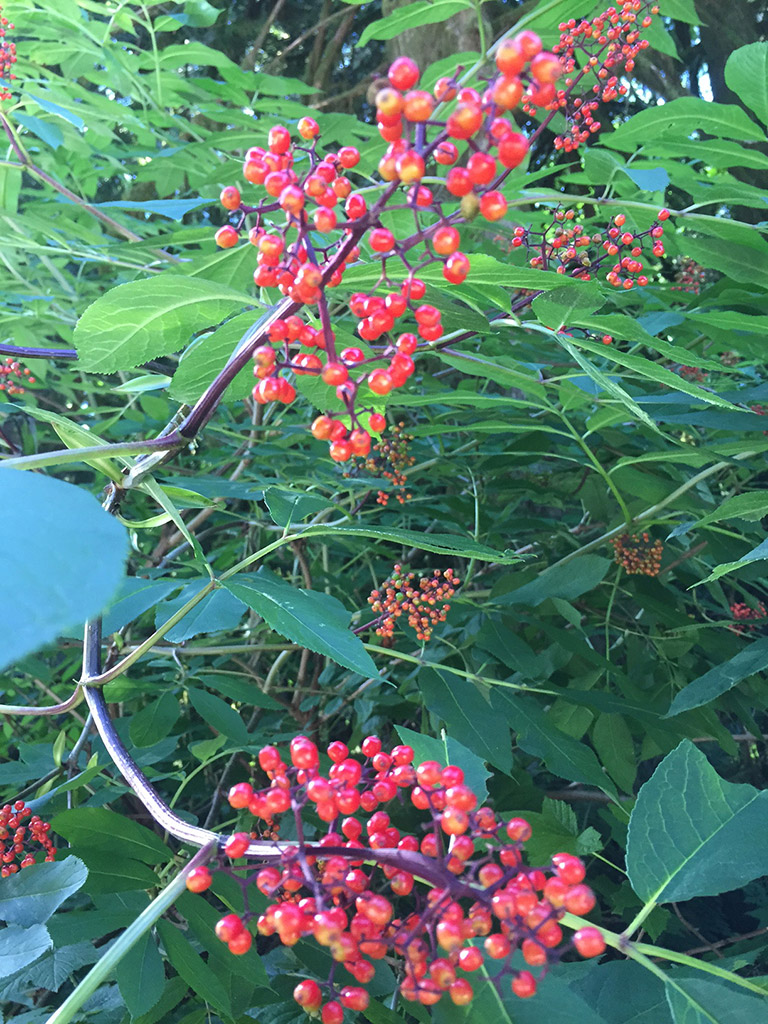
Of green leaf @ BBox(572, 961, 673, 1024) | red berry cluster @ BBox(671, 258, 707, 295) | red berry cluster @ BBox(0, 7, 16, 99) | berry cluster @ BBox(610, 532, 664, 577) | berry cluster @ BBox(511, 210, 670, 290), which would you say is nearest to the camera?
green leaf @ BBox(572, 961, 673, 1024)

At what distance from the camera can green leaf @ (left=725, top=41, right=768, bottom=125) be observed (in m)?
1.32

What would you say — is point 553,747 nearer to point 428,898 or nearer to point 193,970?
point 193,970

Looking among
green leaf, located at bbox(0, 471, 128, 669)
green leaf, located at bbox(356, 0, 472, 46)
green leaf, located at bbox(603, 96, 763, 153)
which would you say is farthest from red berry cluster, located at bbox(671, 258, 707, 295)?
green leaf, located at bbox(0, 471, 128, 669)

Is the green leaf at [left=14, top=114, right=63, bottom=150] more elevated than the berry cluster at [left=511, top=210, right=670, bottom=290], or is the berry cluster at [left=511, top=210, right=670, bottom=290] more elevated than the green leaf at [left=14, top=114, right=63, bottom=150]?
the green leaf at [left=14, top=114, right=63, bottom=150]

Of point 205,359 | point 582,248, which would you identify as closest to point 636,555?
point 582,248

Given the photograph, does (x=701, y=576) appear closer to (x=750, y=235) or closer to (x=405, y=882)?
(x=750, y=235)

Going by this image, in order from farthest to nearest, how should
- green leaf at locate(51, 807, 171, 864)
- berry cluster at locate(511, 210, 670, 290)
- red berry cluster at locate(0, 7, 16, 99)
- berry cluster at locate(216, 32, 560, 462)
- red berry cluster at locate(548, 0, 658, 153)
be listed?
red berry cluster at locate(0, 7, 16, 99)
red berry cluster at locate(548, 0, 658, 153)
berry cluster at locate(511, 210, 670, 290)
green leaf at locate(51, 807, 171, 864)
berry cluster at locate(216, 32, 560, 462)

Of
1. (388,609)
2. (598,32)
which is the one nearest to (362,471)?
(388,609)

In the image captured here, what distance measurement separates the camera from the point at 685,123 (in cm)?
143

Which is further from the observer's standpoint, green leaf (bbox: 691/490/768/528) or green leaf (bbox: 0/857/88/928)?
green leaf (bbox: 691/490/768/528)

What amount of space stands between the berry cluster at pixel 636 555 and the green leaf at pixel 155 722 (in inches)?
37.1

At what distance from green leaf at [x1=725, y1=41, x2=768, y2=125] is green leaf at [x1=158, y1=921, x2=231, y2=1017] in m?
1.51

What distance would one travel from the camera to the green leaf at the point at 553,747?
48.7 inches

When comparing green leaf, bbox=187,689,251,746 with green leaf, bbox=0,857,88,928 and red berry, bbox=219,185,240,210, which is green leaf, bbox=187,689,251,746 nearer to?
green leaf, bbox=0,857,88,928
